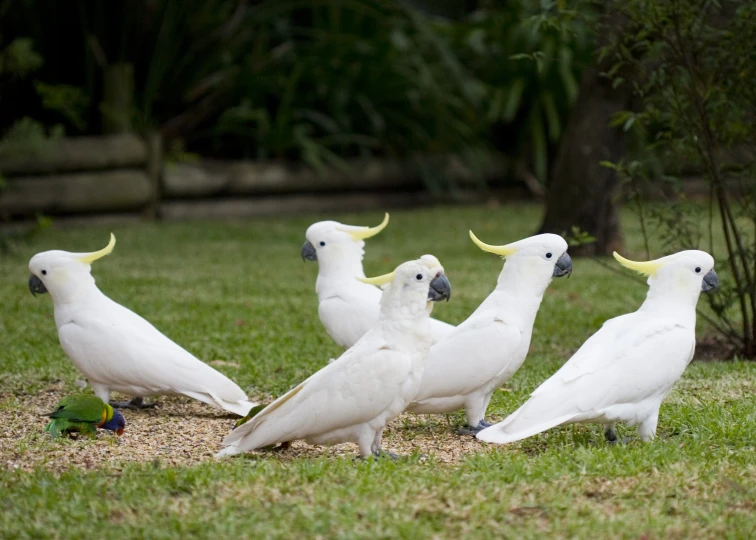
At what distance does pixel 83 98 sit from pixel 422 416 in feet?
22.7

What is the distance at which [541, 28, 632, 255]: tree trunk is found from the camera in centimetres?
759

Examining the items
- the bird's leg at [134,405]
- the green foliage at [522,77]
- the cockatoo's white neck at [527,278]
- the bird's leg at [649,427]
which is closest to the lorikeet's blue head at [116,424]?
the bird's leg at [134,405]

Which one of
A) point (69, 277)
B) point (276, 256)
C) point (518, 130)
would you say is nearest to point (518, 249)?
point (69, 277)

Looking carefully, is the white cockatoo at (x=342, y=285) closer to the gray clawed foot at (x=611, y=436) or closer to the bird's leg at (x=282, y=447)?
the bird's leg at (x=282, y=447)

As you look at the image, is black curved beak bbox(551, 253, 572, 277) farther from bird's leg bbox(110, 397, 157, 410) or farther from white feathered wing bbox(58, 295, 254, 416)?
bird's leg bbox(110, 397, 157, 410)

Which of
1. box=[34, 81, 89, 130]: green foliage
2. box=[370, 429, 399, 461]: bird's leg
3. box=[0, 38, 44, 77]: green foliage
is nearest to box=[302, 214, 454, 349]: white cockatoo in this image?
box=[370, 429, 399, 461]: bird's leg

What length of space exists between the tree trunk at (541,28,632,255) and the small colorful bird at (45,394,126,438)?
4704mm

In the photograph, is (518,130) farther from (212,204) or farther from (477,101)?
(212,204)

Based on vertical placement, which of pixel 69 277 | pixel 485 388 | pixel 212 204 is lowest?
pixel 212 204

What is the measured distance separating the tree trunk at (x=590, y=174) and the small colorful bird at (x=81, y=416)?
470cm

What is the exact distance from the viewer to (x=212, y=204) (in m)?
10.7

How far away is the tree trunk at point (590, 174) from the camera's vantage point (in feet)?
24.9

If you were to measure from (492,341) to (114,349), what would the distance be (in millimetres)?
1481

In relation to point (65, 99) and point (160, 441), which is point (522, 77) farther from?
point (160, 441)
